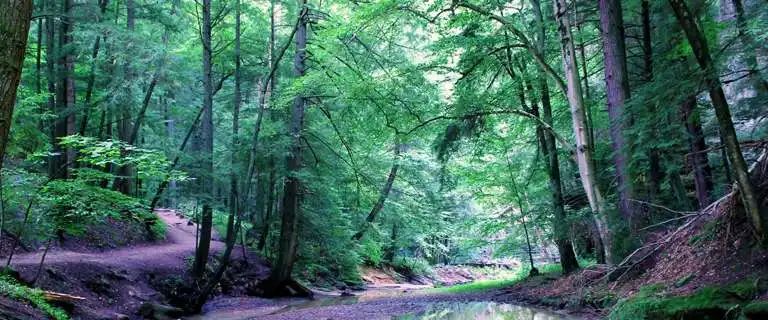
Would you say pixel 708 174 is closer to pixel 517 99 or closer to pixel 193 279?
pixel 517 99

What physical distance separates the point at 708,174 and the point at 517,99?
4402 millimetres

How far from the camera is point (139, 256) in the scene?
1480cm

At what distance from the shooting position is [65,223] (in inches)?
363

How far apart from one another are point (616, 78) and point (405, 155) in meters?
14.1

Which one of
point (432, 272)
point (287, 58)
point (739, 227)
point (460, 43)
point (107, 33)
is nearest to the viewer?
point (739, 227)

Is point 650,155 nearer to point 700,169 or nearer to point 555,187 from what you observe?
point 700,169

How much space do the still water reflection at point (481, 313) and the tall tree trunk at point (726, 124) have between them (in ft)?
11.0

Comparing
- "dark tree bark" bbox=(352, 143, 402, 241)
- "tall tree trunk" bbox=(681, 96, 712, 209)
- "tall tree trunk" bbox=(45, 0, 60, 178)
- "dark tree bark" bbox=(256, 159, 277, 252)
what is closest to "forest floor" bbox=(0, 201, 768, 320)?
"dark tree bark" bbox=(256, 159, 277, 252)

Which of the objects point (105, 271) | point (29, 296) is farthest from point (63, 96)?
point (29, 296)

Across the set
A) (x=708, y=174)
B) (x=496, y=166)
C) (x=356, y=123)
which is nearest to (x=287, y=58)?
(x=356, y=123)

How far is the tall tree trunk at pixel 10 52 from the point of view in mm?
3252

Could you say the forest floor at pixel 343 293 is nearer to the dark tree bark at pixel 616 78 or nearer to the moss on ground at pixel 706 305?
the moss on ground at pixel 706 305

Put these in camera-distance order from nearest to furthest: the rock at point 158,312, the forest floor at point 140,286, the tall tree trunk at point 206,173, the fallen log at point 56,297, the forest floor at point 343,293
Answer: the forest floor at point 343,293 → the fallen log at point 56,297 → the forest floor at point 140,286 → the rock at point 158,312 → the tall tree trunk at point 206,173

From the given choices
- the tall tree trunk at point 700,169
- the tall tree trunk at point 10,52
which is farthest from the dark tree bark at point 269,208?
the tall tree trunk at point 10,52
